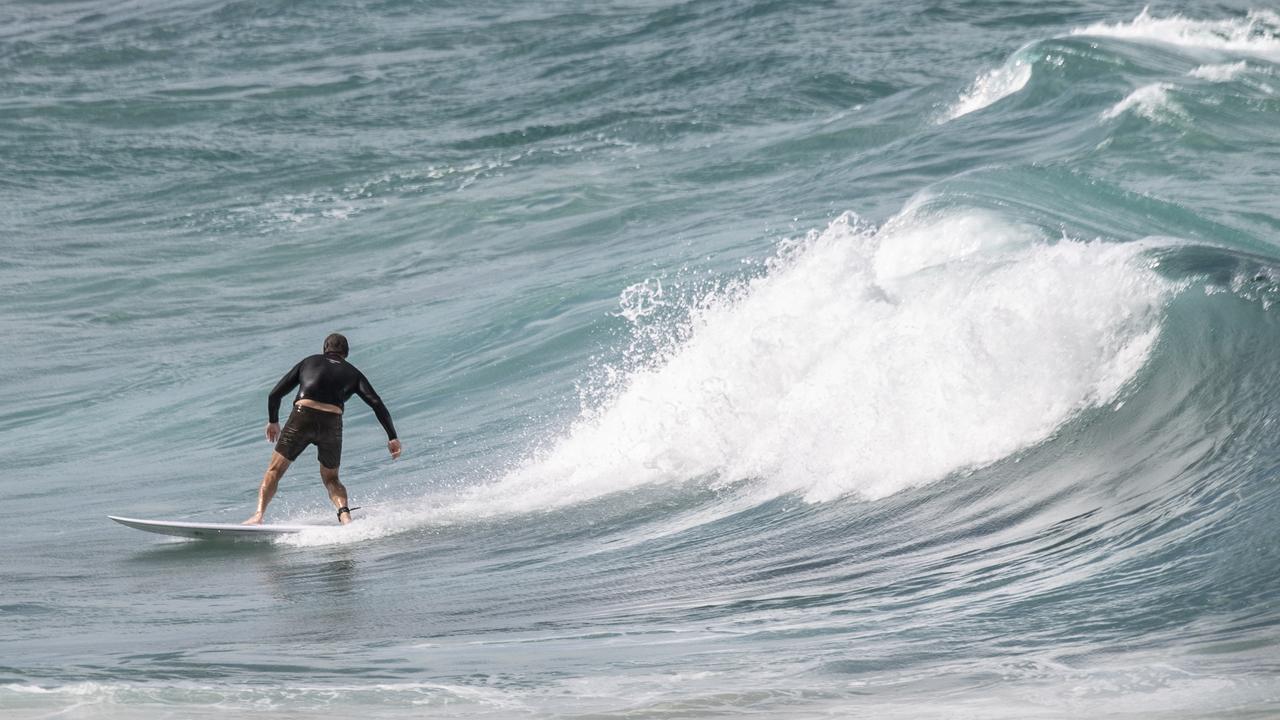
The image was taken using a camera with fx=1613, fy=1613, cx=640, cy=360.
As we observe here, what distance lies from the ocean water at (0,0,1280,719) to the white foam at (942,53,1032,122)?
0.12 meters

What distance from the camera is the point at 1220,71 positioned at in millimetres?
22719

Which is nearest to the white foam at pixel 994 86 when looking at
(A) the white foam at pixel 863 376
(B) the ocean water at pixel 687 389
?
(B) the ocean water at pixel 687 389

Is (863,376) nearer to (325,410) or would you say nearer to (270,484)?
(325,410)

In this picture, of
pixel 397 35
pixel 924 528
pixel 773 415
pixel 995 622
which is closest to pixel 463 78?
pixel 397 35

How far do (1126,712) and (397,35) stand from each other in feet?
101

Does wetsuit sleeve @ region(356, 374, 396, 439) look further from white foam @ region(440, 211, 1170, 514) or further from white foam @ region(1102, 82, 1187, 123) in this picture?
white foam @ region(1102, 82, 1187, 123)

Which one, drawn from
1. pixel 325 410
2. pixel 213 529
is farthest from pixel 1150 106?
pixel 213 529

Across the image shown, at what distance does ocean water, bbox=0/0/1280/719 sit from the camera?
19.0ft

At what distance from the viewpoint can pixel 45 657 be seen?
20.7 ft

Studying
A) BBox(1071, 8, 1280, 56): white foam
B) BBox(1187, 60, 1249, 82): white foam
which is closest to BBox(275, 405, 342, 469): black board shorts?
BBox(1187, 60, 1249, 82): white foam

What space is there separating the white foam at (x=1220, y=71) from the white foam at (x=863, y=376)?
1146 centimetres

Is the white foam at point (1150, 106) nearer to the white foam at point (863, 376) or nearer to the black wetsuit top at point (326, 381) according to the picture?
the white foam at point (863, 376)

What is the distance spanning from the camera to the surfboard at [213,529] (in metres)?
9.24

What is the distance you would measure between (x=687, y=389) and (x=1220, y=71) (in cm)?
1483
